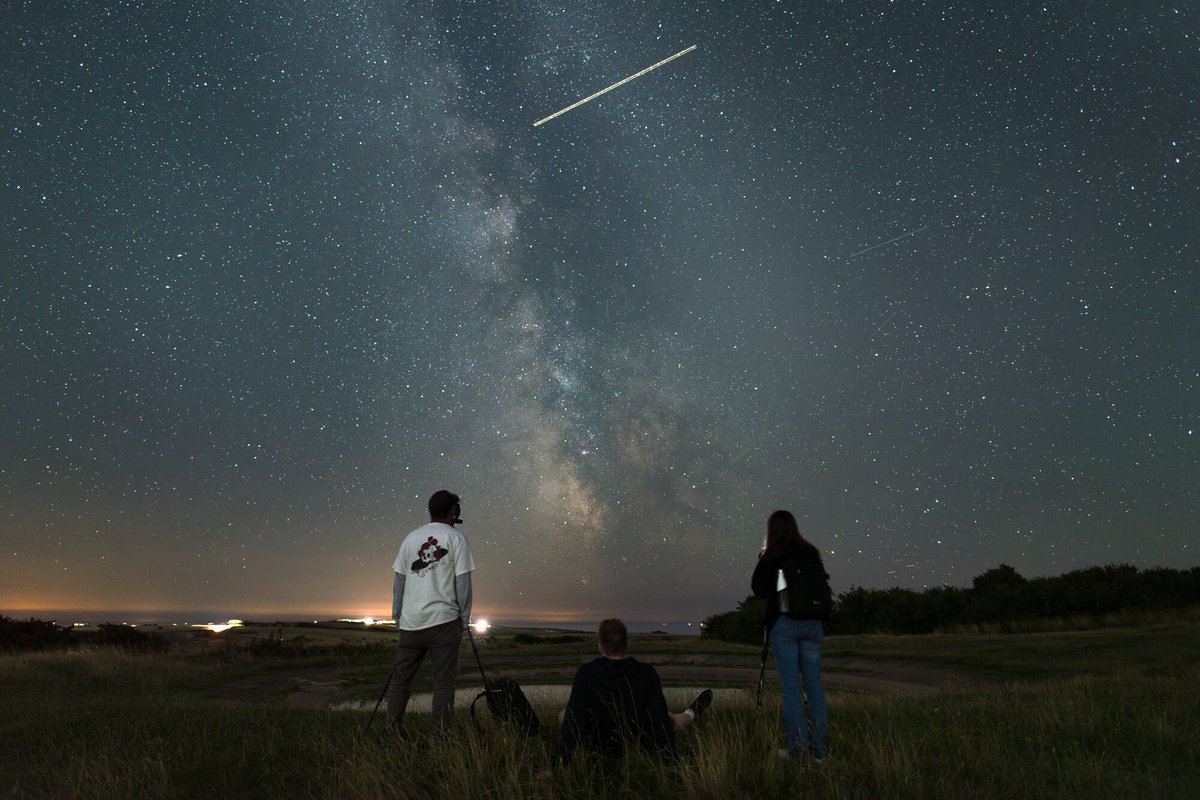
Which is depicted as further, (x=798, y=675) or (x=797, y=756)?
(x=798, y=675)

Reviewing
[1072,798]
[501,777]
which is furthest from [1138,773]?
[501,777]

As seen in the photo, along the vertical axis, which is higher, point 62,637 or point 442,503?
point 442,503

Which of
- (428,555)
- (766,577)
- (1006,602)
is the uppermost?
(428,555)

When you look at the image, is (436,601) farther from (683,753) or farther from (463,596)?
(683,753)

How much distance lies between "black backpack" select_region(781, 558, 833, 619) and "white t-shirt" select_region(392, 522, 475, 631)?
3.22 m

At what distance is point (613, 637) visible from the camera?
6.20m

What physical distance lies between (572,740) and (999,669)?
17.4 meters

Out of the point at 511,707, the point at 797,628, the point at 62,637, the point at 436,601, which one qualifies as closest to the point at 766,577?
the point at 797,628

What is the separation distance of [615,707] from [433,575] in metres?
2.61

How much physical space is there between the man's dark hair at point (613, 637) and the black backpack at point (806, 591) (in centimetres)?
155

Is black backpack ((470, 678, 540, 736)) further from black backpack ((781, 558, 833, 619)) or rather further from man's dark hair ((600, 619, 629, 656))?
black backpack ((781, 558, 833, 619))

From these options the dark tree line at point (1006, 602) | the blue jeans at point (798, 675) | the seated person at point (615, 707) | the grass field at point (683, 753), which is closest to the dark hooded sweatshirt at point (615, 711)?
the seated person at point (615, 707)

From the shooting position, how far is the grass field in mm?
5977

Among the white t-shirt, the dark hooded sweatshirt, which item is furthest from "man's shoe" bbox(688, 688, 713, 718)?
the white t-shirt
